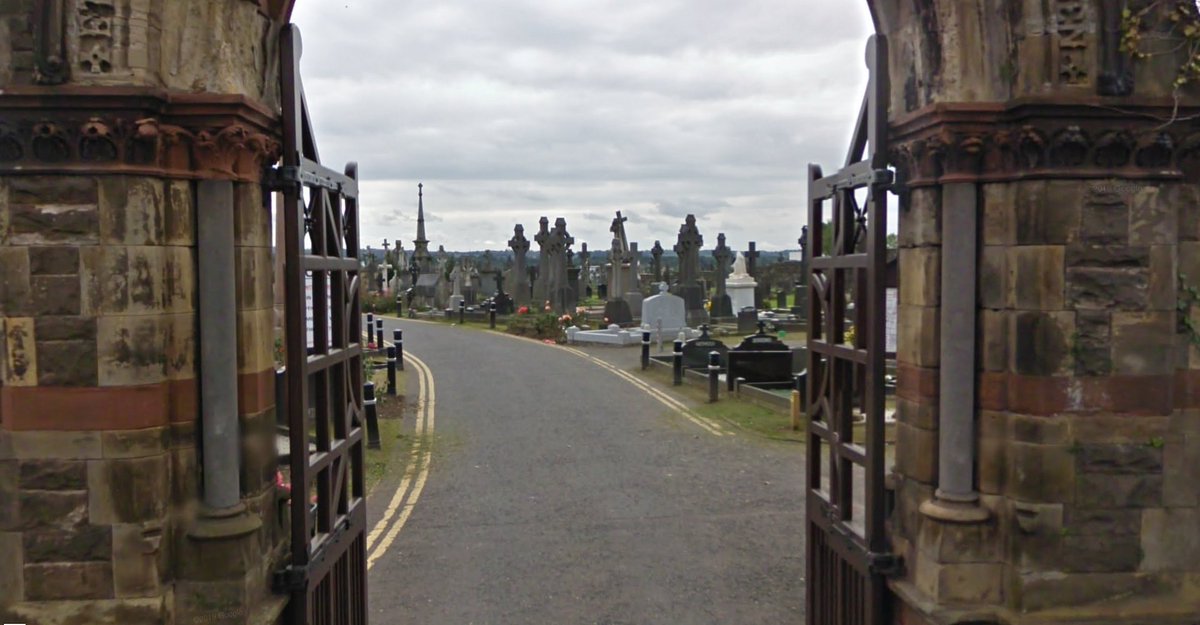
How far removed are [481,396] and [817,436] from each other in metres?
13.0

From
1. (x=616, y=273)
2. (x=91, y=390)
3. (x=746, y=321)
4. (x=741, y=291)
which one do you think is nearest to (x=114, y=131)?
(x=91, y=390)

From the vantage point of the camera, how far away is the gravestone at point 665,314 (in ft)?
95.5

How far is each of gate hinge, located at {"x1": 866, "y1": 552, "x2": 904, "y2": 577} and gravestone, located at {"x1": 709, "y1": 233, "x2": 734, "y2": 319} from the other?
98.5ft

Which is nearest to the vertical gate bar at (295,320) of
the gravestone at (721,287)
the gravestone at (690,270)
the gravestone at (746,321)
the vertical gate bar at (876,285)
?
the vertical gate bar at (876,285)

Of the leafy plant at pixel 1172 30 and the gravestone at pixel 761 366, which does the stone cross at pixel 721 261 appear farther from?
the leafy plant at pixel 1172 30

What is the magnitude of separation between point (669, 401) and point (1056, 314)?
44.2ft

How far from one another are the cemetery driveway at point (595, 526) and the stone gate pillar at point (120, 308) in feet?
10.0

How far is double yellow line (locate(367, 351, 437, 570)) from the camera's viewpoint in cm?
916

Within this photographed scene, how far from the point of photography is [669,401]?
58.7 feet

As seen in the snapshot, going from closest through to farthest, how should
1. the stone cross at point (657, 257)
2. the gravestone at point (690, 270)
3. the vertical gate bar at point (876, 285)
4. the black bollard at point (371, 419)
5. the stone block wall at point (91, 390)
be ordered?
the stone block wall at point (91, 390), the vertical gate bar at point (876, 285), the black bollard at point (371, 419), the gravestone at point (690, 270), the stone cross at point (657, 257)

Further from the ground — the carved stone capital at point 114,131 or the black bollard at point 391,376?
the carved stone capital at point 114,131

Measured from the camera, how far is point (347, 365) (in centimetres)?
590

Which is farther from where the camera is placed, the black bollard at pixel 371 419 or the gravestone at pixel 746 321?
the gravestone at pixel 746 321

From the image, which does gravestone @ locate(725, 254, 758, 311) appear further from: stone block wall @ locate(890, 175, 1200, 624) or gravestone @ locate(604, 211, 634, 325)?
stone block wall @ locate(890, 175, 1200, 624)
